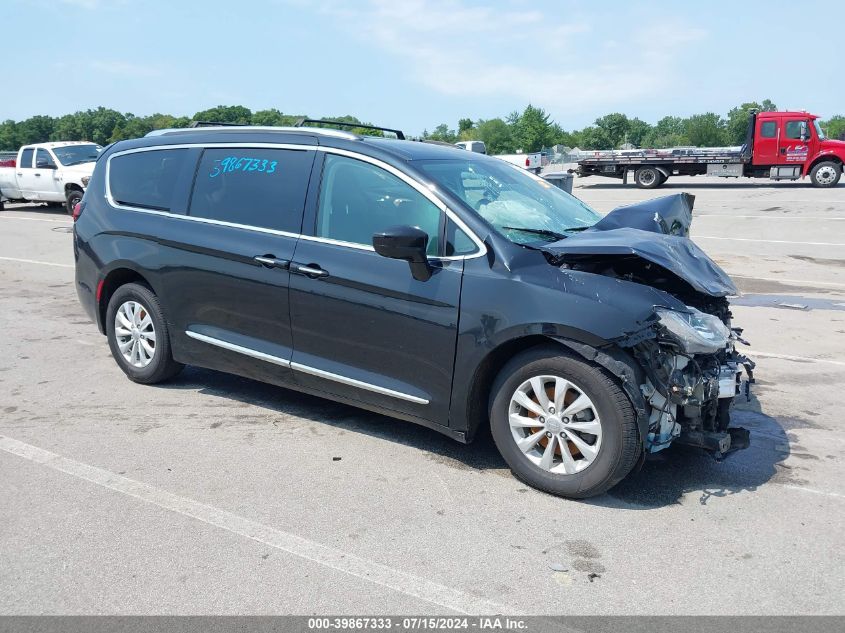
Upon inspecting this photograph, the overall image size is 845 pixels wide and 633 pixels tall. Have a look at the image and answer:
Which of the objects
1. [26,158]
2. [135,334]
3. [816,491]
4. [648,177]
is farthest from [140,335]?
[648,177]

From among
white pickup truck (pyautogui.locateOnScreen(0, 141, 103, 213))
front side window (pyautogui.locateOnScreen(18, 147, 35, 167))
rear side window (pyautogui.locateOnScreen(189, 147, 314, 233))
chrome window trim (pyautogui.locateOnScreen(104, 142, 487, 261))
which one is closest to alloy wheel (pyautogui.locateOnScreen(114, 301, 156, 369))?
chrome window trim (pyautogui.locateOnScreen(104, 142, 487, 261))

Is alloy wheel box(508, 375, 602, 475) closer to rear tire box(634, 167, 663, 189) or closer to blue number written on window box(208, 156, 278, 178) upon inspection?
blue number written on window box(208, 156, 278, 178)

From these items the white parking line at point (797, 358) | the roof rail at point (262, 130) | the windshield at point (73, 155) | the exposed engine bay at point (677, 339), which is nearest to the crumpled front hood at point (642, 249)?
the exposed engine bay at point (677, 339)

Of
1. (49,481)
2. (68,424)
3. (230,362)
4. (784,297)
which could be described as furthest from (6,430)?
(784,297)

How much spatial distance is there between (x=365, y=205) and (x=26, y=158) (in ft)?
63.7

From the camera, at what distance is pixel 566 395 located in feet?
13.6

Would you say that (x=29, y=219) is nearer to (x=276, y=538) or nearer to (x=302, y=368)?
(x=302, y=368)

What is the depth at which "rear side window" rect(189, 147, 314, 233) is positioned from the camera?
16.7ft

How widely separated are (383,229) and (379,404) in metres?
1.05

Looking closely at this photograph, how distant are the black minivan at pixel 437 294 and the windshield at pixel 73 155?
15861mm

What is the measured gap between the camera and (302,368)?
500cm

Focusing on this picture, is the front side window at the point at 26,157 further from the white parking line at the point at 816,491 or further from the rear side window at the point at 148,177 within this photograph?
the white parking line at the point at 816,491

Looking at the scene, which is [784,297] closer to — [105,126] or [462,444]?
[462,444]

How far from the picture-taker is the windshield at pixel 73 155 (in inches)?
793
